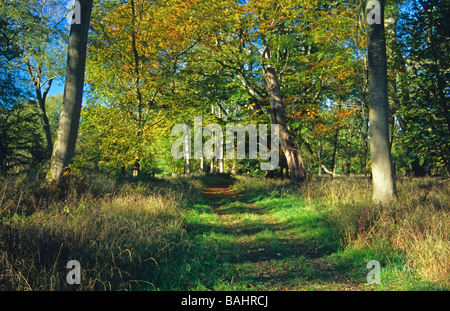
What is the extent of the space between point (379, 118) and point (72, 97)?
27.3 ft

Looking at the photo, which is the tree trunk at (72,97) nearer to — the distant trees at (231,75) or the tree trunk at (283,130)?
the distant trees at (231,75)

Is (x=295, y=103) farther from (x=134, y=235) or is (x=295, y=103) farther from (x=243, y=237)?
(x=134, y=235)

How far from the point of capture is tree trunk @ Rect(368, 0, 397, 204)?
6.92 metres

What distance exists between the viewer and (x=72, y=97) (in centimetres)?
770

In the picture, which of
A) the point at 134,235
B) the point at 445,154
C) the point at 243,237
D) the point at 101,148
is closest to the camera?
the point at 134,235

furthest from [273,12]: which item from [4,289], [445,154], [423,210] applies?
[4,289]

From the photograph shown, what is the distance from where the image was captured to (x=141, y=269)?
4.03 meters

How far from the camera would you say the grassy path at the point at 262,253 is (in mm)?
4020

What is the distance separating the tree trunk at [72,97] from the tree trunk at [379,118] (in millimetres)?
7917

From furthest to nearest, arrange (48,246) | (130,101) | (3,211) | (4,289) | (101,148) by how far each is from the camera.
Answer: (130,101)
(101,148)
(3,211)
(48,246)
(4,289)

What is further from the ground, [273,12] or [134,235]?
[273,12]

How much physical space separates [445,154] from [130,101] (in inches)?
433

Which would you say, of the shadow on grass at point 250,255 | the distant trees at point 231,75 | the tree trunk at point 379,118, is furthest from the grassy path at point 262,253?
the distant trees at point 231,75
